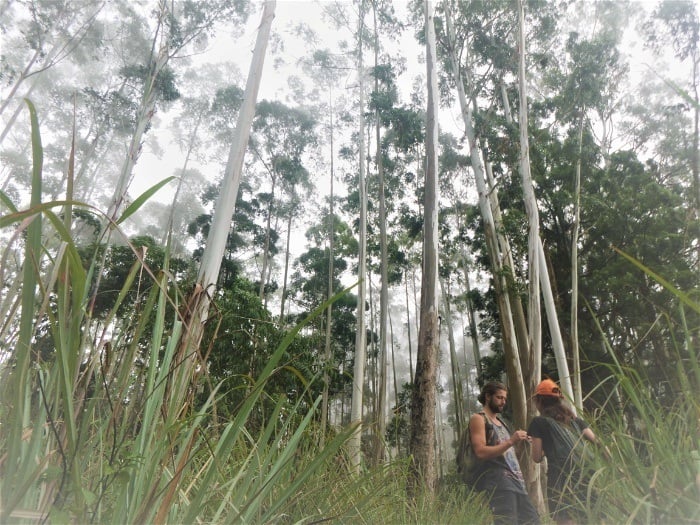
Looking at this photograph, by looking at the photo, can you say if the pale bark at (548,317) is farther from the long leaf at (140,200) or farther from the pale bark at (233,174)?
the long leaf at (140,200)

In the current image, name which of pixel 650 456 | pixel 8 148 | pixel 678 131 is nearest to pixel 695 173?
pixel 678 131

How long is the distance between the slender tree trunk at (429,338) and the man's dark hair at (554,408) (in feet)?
6.00

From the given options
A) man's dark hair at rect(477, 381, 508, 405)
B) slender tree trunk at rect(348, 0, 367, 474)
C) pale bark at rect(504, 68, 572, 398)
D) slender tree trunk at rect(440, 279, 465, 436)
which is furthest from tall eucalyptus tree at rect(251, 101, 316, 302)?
man's dark hair at rect(477, 381, 508, 405)

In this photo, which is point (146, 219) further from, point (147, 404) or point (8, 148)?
point (147, 404)

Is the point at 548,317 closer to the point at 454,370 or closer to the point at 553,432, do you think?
the point at 454,370

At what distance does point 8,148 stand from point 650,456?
78.8ft

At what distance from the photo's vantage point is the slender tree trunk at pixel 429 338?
180 inches

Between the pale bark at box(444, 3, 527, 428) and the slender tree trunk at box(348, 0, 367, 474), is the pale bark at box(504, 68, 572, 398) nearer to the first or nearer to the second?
the pale bark at box(444, 3, 527, 428)

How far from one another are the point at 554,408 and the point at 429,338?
3.10m

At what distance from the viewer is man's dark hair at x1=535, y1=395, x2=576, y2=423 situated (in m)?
2.03

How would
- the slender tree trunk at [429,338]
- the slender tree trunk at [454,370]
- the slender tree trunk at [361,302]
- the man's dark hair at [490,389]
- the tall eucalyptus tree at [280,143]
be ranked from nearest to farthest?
the man's dark hair at [490,389] → the slender tree trunk at [429,338] → the slender tree trunk at [454,370] → the slender tree trunk at [361,302] → the tall eucalyptus tree at [280,143]

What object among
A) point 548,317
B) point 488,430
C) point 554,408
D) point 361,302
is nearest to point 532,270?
point 548,317

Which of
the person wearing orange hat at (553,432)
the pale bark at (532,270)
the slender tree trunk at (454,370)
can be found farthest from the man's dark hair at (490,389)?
the pale bark at (532,270)

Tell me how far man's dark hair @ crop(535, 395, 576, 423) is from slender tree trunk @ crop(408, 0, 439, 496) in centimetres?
183
